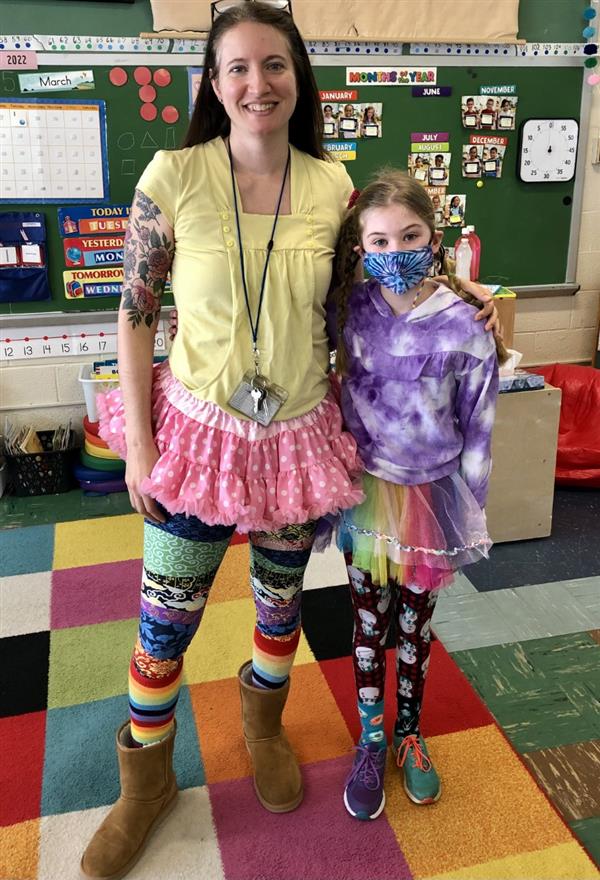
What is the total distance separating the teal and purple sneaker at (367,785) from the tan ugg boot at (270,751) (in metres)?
0.12

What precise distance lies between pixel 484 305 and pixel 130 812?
121cm

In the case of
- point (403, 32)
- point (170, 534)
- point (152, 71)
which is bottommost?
point (170, 534)

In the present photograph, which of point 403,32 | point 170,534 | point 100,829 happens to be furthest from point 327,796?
point 403,32

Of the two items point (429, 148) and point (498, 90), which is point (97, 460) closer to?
point (429, 148)

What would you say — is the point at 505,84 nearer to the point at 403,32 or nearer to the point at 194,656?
the point at 403,32

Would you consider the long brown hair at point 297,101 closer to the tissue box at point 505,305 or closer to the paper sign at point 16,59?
the tissue box at point 505,305

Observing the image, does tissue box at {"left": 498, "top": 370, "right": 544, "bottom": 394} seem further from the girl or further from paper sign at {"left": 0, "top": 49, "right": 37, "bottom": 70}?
paper sign at {"left": 0, "top": 49, "right": 37, "bottom": 70}

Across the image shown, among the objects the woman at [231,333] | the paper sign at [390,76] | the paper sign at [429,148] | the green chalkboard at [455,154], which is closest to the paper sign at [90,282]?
the green chalkboard at [455,154]

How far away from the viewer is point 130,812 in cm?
150

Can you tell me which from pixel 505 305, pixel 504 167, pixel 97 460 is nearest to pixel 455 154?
pixel 504 167

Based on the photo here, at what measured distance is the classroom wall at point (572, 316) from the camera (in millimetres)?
3469

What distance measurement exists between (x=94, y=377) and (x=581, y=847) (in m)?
2.39

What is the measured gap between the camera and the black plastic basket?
3.12m

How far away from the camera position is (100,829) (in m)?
1.50
